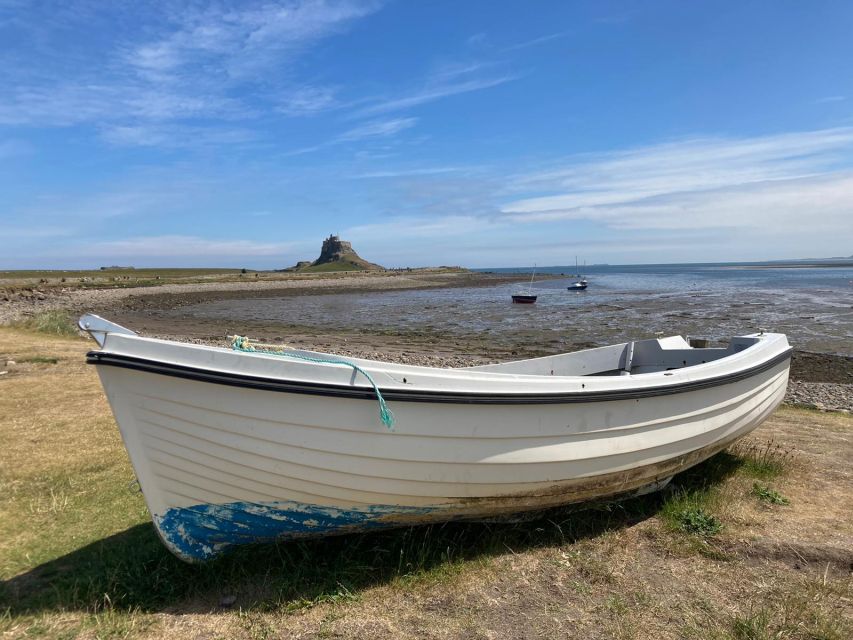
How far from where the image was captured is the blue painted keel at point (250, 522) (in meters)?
3.60

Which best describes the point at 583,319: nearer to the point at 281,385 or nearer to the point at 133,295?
the point at 281,385

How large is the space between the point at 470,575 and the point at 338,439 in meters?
1.43

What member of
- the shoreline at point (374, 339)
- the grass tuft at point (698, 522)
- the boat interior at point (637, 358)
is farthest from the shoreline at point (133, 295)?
the grass tuft at point (698, 522)

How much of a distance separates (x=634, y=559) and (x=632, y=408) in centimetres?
113

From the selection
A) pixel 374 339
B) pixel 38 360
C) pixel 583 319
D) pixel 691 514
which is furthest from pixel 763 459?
pixel 583 319

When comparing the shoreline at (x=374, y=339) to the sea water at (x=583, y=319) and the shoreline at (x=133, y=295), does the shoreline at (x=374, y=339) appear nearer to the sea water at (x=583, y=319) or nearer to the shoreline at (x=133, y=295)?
the shoreline at (x=133, y=295)

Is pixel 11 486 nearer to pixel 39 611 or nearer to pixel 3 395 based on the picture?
pixel 39 611

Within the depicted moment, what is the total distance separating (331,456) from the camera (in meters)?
3.40

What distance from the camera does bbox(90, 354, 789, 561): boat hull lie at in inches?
132

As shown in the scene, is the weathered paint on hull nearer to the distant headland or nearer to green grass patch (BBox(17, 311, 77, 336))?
green grass patch (BBox(17, 311, 77, 336))

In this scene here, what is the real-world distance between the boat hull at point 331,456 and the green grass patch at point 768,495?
1885 mm

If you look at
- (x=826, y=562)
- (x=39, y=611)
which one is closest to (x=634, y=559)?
(x=826, y=562)

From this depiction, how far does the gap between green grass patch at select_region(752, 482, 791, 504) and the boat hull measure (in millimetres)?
1885

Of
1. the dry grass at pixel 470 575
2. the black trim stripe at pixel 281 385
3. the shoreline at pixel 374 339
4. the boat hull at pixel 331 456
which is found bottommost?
the shoreline at pixel 374 339
